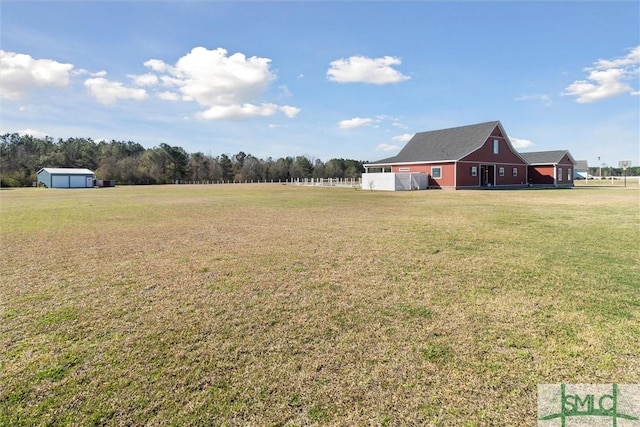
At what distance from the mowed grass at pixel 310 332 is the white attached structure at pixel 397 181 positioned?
84.8 ft

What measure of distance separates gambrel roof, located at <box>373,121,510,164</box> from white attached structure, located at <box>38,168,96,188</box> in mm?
50515

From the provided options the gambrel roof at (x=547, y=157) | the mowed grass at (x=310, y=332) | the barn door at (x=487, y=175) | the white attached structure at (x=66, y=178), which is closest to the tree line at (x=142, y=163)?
the white attached structure at (x=66, y=178)

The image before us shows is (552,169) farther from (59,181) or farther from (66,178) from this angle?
(59,181)

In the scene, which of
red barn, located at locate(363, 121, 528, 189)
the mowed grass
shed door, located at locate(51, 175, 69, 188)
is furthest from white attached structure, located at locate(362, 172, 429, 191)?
shed door, located at locate(51, 175, 69, 188)

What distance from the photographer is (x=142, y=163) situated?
265 ft

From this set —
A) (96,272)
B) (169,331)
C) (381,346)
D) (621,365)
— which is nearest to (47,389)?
(169,331)

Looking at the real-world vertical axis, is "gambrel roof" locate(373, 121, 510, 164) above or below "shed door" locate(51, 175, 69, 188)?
above

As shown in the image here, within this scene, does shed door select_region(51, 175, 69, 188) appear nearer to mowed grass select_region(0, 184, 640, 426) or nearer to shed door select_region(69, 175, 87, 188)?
shed door select_region(69, 175, 87, 188)

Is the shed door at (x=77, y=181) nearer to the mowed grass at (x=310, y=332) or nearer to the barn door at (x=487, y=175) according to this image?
the barn door at (x=487, y=175)

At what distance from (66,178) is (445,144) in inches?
2339


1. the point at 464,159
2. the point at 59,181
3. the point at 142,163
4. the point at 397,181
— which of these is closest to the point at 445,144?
the point at 464,159

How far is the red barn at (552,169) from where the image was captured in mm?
42094

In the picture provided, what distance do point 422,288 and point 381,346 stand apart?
1.82 m

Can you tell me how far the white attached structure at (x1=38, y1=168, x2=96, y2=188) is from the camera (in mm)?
57594
